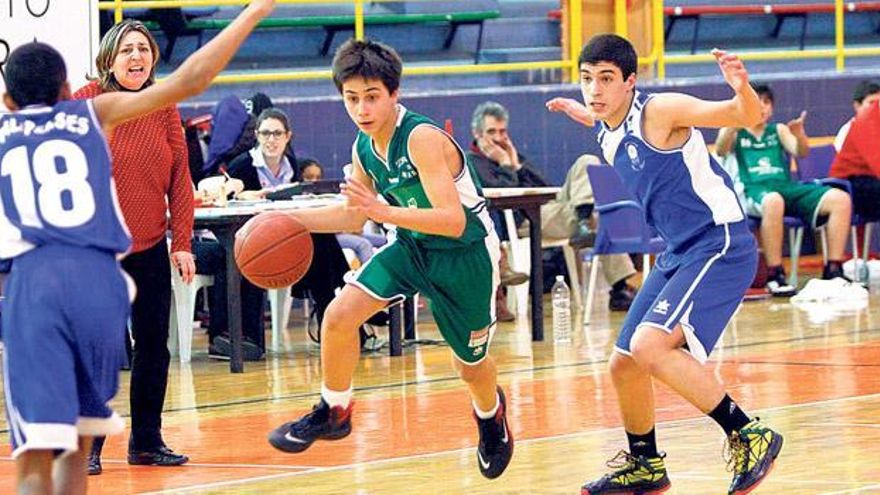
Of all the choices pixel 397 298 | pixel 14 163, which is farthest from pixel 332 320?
pixel 14 163

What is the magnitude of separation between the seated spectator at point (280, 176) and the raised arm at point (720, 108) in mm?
4851

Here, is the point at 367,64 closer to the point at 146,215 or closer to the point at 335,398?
the point at 335,398

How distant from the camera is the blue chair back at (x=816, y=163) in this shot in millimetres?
15297

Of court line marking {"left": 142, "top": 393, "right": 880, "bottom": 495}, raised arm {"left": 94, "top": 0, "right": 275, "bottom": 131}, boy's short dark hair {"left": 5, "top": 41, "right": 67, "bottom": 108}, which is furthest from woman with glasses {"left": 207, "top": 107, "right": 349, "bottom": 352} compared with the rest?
boy's short dark hair {"left": 5, "top": 41, "right": 67, "bottom": 108}

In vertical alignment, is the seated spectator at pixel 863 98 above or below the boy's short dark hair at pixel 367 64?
below

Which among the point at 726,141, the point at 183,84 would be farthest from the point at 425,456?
the point at 726,141

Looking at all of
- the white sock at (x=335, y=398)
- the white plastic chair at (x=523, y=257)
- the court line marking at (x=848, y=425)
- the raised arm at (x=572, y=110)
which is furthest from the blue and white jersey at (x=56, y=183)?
the white plastic chair at (x=523, y=257)

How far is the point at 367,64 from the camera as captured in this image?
657cm

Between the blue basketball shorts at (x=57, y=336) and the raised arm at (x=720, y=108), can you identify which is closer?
the blue basketball shorts at (x=57, y=336)

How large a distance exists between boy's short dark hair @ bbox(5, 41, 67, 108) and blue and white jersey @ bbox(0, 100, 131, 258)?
0.03 m

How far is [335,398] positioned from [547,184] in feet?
22.8

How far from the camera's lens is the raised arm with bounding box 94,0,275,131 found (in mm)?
5203

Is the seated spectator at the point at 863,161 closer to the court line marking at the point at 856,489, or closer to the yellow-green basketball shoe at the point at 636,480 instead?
the court line marking at the point at 856,489

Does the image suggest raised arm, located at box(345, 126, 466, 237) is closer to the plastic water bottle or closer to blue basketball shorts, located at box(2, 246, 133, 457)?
blue basketball shorts, located at box(2, 246, 133, 457)
